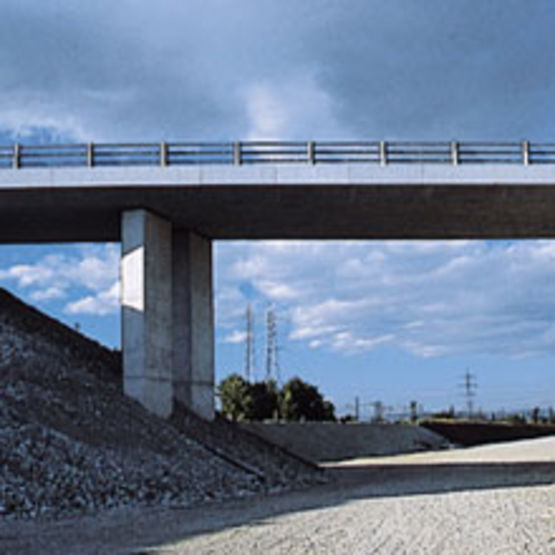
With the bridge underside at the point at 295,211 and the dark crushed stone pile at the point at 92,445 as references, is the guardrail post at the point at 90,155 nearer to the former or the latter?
the bridge underside at the point at 295,211

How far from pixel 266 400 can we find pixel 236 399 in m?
2.53

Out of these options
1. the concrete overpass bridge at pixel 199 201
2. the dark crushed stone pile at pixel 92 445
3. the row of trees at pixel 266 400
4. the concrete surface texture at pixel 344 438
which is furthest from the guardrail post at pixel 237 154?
the row of trees at pixel 266 400

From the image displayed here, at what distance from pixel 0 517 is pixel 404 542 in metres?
8.01

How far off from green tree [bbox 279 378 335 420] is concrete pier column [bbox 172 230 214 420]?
37390 mm

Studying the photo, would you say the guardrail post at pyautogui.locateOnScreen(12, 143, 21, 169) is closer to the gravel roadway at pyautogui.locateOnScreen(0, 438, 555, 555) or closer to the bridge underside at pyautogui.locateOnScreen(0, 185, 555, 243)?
the bridge underside at pyautogui.locateOnScreen(0, 185, 555, 243)

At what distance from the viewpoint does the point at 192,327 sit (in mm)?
33469

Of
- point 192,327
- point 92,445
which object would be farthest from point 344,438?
point 92,445

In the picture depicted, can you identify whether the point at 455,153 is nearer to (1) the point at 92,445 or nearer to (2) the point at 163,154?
(2) the point at 163,154

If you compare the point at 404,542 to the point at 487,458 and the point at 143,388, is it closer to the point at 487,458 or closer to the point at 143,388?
the point at 143,388

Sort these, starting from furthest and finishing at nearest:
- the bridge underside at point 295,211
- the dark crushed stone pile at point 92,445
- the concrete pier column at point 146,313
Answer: the bridge underside at point 295,211 → the concrete pier column at point 146,313 → the dark crushed stone pile at point 92,445

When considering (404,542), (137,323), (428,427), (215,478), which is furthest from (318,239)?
(428,427)

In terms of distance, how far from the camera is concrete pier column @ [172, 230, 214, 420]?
33.2 meters

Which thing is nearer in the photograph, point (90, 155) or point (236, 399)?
point (90, 155)

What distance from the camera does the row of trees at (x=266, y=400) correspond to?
230 ft
